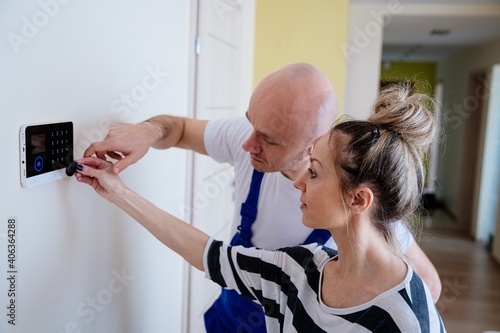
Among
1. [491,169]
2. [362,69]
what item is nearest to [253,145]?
[362,69]

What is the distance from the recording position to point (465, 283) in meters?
4.33

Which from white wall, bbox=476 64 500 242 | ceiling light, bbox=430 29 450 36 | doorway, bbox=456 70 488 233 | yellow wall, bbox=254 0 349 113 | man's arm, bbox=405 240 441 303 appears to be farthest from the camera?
doorway, bbox=456 70 488 233

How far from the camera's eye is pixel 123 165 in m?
1.04

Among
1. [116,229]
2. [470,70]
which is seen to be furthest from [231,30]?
[470,70]

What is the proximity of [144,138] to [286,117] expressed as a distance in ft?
1.14

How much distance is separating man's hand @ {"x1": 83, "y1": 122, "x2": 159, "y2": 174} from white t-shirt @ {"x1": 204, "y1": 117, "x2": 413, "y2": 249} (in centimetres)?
31

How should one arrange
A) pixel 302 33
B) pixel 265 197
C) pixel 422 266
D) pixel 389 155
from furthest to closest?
pixel 302 33, pixel 265 197, pixel 422 266, pixel 389 155

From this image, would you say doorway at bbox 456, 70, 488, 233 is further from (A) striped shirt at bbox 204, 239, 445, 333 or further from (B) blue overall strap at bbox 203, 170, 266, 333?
(A) striped shirt at bbox 204, 239, 445, 333

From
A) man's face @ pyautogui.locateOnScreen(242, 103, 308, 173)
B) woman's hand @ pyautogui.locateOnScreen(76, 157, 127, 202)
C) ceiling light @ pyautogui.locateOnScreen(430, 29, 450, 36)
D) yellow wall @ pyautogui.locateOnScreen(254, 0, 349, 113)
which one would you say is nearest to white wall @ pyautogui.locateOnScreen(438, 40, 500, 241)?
ceiling light @ pyautogui.locateOnScreen(430, 29, 450, 36)

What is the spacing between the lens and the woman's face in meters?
0.92

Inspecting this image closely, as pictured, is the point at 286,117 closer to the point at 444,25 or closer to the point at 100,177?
the point at 100,177

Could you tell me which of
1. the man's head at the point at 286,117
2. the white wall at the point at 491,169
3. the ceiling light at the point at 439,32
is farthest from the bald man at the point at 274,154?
the white wall at the point at 491,169

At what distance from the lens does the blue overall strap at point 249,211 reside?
1.32 metres

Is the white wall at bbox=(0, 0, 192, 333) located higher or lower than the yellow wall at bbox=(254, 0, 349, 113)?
lower
